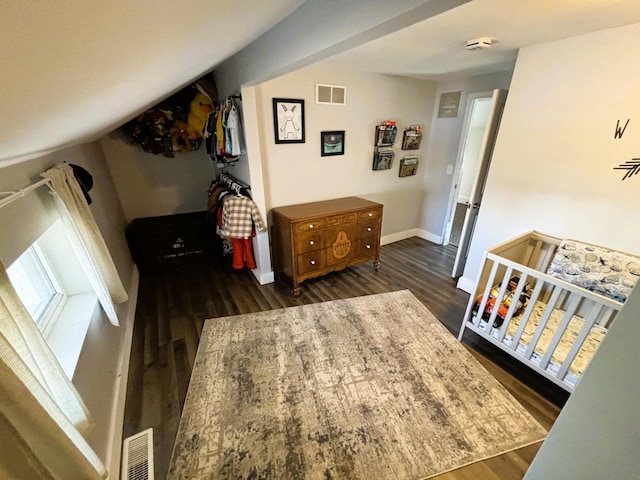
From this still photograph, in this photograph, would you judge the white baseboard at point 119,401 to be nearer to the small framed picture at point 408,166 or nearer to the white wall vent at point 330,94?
the white wall vent at point 330,94

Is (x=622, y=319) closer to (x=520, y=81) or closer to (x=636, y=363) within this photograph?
(x=636, y=363)

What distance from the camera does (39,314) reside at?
4.83 ft

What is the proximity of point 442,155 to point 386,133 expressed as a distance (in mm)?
968

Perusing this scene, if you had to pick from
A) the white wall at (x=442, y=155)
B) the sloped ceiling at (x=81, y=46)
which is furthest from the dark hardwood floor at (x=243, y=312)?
the sloped ceiling at (x=81, y=46)

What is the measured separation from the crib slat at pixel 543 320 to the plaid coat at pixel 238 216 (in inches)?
93.7

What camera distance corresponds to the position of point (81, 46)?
520 millimetres

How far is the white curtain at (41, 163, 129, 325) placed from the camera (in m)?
1.40

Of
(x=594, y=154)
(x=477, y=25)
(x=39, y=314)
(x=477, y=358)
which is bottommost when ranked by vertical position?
(x=477, y=358)

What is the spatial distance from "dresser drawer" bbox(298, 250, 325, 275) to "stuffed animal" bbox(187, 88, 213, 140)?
190 cm

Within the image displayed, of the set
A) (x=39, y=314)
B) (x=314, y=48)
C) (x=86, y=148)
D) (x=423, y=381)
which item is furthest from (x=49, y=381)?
(x=86, y=148)

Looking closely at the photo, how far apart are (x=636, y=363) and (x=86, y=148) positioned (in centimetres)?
359

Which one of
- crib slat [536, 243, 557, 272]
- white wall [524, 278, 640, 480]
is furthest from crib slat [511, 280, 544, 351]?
white wall [524, 278, 640, 480]

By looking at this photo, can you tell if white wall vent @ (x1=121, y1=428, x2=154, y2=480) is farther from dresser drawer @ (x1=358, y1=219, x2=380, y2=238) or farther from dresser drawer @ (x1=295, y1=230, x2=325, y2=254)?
dresser drawer @ (x1=358, y1=219, x2=380, y2=238)

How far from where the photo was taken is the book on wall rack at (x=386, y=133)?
324cm
